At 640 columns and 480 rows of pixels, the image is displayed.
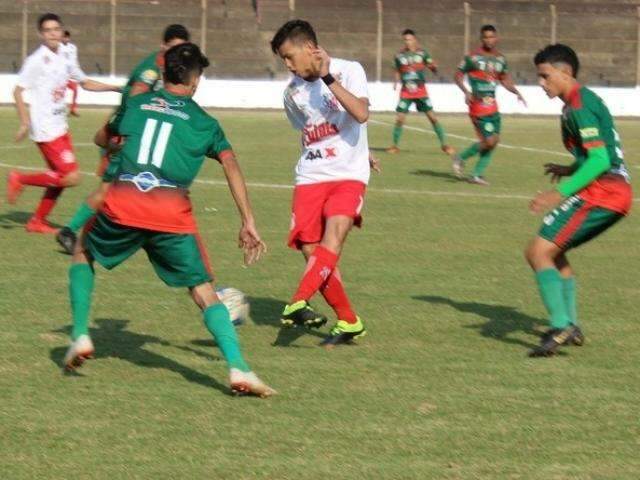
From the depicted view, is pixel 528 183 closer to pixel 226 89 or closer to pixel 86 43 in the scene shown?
pixel 226 89

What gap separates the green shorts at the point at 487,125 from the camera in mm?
20953

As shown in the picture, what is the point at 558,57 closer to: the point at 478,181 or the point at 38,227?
the point at 38,227

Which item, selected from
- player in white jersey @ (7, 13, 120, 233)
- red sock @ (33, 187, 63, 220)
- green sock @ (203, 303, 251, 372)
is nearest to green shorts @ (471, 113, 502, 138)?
player in white jersey @ (7, 13, 120, 233)

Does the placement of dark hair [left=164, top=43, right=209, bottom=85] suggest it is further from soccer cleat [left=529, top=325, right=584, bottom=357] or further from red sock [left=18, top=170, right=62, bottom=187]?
red sock [left=18, top=170, right=62, bottom=187]

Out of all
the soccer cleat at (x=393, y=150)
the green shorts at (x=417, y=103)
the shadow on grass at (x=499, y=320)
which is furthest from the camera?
the green shorts at (x=417, y=103)

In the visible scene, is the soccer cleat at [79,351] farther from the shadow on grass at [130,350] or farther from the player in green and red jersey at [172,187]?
the shadow on grass at [130,350]

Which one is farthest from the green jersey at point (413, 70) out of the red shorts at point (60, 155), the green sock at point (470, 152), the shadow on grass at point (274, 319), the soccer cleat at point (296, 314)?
the soccer cleat at point (296, 314)

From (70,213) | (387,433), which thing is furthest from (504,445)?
(70,213)

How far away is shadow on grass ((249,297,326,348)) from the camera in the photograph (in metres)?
9.88

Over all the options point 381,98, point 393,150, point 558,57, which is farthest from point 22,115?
point 381,98

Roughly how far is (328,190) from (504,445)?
3.08 meters

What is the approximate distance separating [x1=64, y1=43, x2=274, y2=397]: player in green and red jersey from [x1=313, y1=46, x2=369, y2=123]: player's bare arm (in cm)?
106

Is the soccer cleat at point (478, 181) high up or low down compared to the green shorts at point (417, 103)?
down

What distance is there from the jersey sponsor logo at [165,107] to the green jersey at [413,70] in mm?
18692
